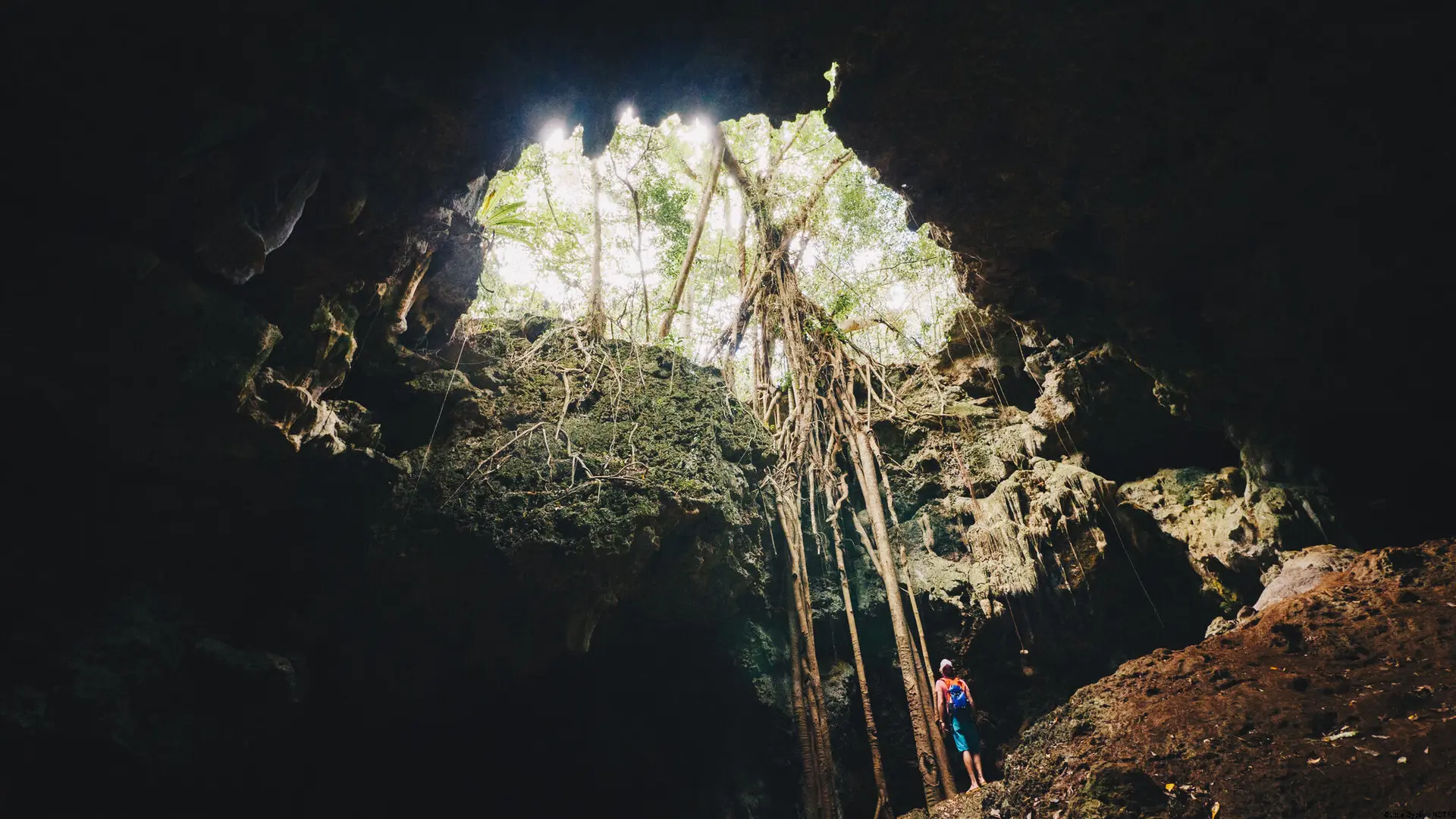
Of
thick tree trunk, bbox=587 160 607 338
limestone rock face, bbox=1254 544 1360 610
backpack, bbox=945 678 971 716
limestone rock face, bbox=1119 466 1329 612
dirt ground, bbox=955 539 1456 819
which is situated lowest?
dirt ground, bbox=955 539 1456 819

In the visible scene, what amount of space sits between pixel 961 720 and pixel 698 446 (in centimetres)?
283

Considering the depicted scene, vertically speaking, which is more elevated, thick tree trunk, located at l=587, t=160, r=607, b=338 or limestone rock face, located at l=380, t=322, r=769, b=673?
thick tree trunk, located at l=587, t=160, r=607, b=338

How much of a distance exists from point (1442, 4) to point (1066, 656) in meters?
4.17

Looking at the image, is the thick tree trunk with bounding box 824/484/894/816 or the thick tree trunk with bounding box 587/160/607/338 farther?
the thick tree trunk with bounding box 587/160/607/338

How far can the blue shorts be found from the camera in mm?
4445

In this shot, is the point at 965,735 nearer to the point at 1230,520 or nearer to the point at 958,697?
the point at 958,697

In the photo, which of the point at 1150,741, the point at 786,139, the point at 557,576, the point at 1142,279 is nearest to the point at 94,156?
the point at 557,576

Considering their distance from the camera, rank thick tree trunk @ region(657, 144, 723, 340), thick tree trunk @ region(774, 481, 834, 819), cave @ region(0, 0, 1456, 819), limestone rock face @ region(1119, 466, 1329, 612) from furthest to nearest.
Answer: thick tree trunk @ region(657, 144, 723, 340) → thick tree trunk @ region(774, 481, 834, 819) → limestone rock face @ region(1119, 466, 1329, 612) → cave @ region(0, 0, 1456, 819)

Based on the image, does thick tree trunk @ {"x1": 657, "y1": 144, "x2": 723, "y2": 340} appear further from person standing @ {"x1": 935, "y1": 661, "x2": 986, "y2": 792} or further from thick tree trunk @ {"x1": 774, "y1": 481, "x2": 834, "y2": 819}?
person standing @ {"x1": 935, "y1": 661, "x2": 986, "y2": 792}

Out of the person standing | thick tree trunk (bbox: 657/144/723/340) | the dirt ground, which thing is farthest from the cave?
thick tree trunk (bbox: 657/144/723/340)

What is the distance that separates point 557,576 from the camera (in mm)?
3756

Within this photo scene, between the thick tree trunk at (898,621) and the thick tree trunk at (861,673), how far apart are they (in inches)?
10.2

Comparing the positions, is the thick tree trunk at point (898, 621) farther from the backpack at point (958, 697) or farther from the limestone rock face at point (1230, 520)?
the limestone rock face at point (1230, 520)

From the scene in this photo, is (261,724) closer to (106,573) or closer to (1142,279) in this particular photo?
(106,573)
